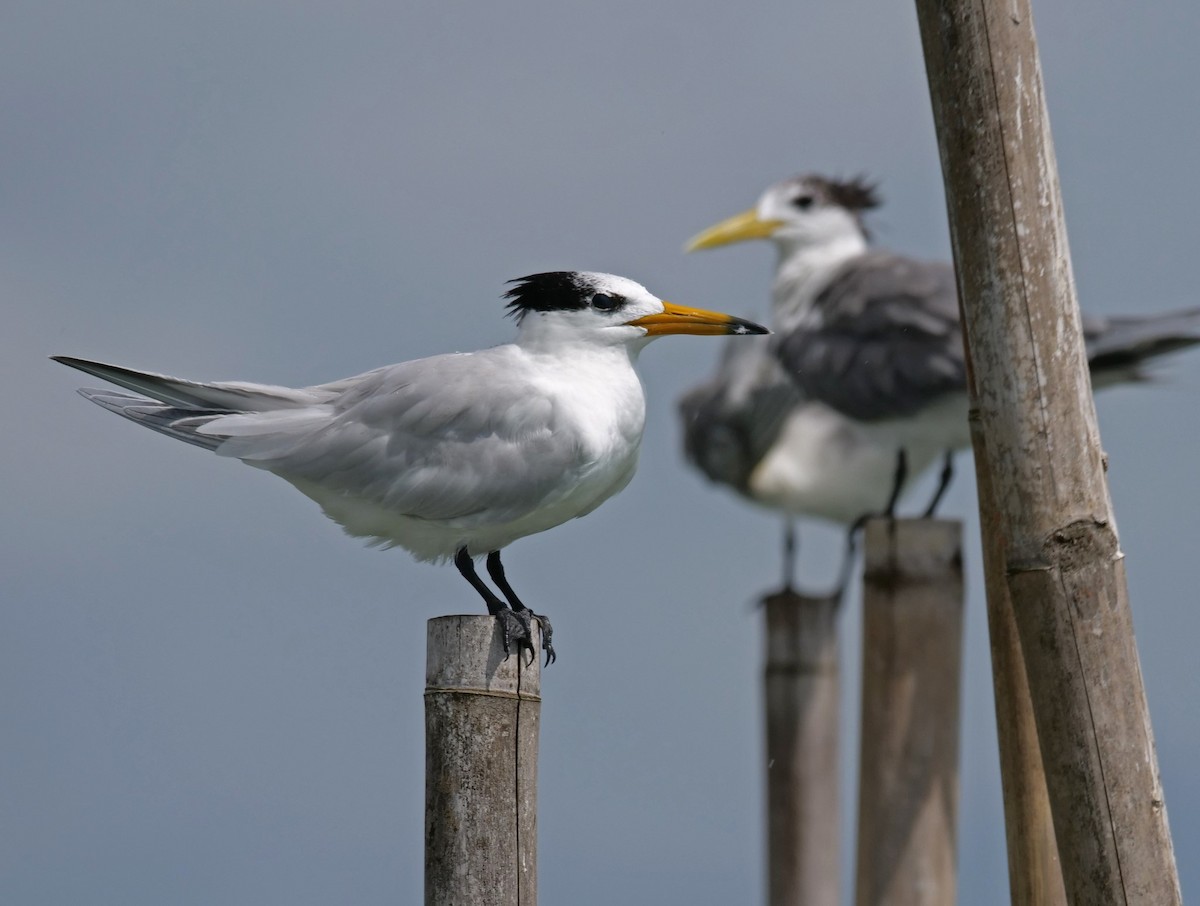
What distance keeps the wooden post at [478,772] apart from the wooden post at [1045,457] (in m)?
1.09

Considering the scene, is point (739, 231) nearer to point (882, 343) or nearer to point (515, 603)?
point (882, 343)

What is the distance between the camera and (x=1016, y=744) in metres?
3.71

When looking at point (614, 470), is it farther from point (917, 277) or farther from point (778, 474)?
point (778, 474)

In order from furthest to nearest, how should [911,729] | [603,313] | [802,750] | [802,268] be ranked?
[802,268], [802,750], [911,729], [603,313]

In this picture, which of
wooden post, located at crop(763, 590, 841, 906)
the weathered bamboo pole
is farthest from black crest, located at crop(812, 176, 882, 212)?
the weathered bamboo pole

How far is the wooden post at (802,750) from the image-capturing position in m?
7.07

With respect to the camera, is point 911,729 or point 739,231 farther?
point 739,231

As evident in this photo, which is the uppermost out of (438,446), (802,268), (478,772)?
(802,268)

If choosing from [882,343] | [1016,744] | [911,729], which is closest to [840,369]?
[882,343]

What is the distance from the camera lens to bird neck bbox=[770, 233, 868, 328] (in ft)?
30.1

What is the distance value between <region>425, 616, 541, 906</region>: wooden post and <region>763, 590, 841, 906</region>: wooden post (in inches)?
147

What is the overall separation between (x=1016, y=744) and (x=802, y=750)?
3.52 m

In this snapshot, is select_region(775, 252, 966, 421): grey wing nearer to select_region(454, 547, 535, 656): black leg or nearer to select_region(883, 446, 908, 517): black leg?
select_region(883, 446, 908, 517): black leg

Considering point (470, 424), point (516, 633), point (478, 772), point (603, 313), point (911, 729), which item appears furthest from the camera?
point (911, 729)
